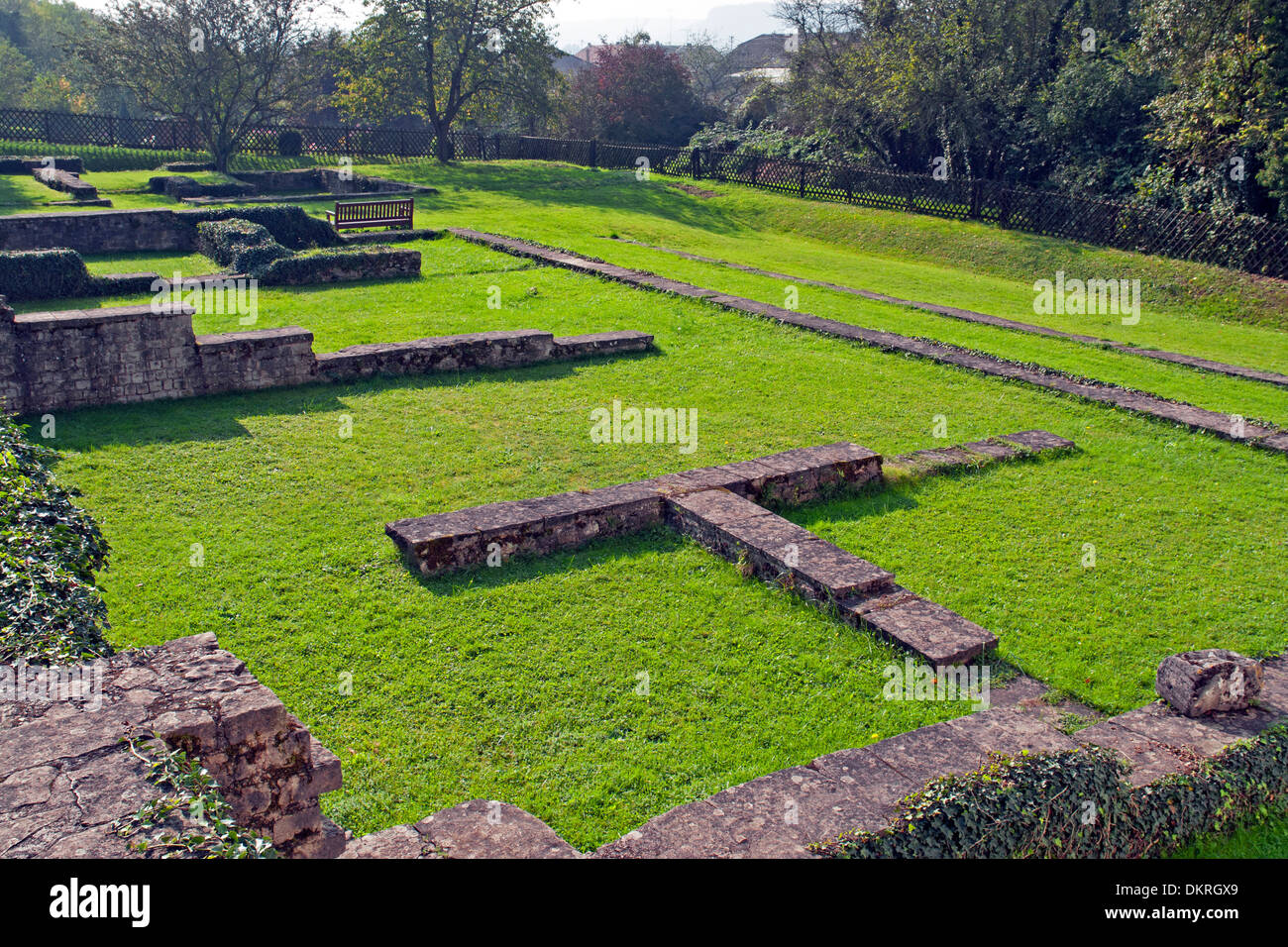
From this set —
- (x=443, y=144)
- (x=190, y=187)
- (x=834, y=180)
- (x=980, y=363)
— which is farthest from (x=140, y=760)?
(x=443, y=144)

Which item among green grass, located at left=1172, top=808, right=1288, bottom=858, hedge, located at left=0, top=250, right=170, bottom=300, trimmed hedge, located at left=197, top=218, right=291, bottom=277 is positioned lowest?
green grass, located at left=1172, top=808, right=1288, bottom=858

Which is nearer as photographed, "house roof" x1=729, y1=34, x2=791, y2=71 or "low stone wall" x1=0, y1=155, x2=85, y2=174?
"low stone wall" x1=0, y1=155, x2=85, y2=174

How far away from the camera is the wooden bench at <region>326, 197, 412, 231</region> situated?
1903 cm

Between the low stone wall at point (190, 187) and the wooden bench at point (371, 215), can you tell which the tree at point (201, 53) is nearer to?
the low stone wall at point (190, 187)

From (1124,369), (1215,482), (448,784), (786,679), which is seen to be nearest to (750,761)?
(786,679)

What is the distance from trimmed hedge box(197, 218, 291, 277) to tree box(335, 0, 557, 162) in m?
17.6

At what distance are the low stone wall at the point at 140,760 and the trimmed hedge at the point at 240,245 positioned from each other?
488 inches

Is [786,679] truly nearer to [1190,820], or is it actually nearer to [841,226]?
[1190,820]

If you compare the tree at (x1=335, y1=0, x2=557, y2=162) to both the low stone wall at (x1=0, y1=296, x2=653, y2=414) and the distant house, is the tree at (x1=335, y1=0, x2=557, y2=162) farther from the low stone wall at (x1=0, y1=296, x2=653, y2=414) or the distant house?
the distant house

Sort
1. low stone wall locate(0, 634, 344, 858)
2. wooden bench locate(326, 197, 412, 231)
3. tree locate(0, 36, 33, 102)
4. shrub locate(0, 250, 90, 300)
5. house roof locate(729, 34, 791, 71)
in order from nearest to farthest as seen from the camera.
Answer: low stone wall locate(0, 634, 344, 858) < shrub locate(0, 250, 90, 300) < wooden bench locate(326, 197, 412, 231) < tree locate(0, 36, 33, 102) < house roof locate(729, 34, 791, 71)

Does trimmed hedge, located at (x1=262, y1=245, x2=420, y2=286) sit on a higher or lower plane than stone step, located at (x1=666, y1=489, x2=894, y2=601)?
higher

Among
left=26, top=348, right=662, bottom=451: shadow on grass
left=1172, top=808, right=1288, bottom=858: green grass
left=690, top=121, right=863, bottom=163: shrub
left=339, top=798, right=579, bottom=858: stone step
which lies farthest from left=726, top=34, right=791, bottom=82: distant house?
left=339, top=798, right=579, bottom=858: stone step

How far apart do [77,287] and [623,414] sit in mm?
9424

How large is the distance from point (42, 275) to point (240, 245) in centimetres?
296
